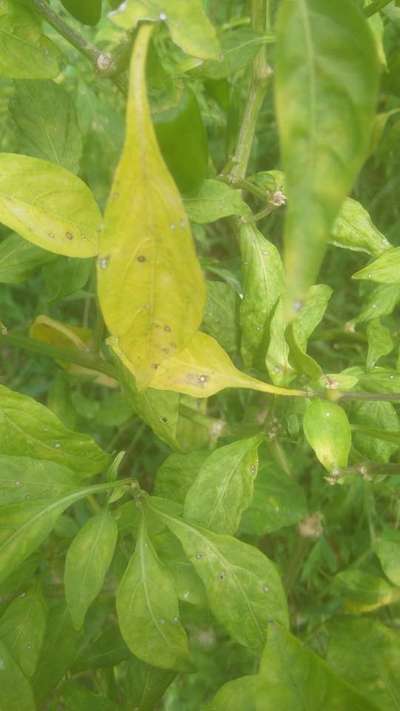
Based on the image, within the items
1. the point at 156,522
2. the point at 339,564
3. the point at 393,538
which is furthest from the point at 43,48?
the point at 339,564

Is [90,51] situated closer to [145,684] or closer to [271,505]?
[271,505]

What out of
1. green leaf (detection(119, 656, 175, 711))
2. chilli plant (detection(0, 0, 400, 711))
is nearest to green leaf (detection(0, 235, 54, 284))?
chilli plant (detection(0, 0, 400, 711))

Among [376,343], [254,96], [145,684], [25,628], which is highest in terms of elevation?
[254,96]

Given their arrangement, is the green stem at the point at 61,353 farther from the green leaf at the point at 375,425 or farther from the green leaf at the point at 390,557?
the green leaf at the point at 390,557

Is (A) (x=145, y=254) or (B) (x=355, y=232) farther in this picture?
(B) (x=355, y=232)

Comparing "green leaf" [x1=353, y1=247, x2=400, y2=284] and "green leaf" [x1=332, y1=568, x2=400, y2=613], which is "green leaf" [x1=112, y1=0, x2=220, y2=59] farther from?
"green leaf" [x1=332, y1=568, x2=400, y2=613]

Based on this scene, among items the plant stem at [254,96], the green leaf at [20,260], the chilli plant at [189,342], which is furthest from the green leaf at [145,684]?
the plant stem at [254,96]

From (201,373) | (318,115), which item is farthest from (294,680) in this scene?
(318,115)

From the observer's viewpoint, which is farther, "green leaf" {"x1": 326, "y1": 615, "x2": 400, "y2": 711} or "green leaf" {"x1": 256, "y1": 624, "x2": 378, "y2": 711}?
"green leaf" {"x1": 326, "y1": 615, "x2": 400, "y2": 711}
